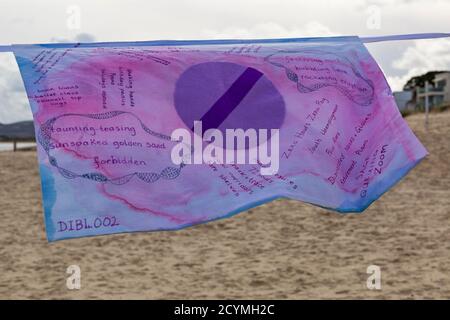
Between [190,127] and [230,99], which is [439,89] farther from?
[190,127]

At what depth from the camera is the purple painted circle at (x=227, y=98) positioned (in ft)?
10.5

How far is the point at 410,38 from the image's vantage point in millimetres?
3387

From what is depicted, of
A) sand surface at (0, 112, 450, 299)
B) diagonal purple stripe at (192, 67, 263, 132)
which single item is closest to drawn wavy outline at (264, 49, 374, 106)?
diagonal purple stripe at (192, 67, 263, 132)

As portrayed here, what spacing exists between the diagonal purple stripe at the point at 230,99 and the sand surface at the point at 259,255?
7.03 meters

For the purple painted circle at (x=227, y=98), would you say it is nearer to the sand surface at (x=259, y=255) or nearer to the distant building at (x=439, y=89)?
the sand surface at (x=259, y=255)

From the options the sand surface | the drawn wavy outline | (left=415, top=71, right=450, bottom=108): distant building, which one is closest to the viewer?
the drawn wavy outline

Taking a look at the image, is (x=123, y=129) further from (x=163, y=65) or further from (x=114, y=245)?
(x=114, y=245)

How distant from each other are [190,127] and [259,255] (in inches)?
356

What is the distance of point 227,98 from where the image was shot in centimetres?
324

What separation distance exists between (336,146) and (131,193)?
39.3 inches

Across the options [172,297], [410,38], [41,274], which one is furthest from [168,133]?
[41,274]

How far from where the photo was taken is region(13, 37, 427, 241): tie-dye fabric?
3.12 metres

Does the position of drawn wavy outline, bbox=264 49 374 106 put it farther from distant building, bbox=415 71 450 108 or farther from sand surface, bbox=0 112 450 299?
distant building, bbox=415 71 450 108

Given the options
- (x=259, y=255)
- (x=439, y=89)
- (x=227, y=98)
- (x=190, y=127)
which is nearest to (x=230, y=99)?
(x=227, y=98)
